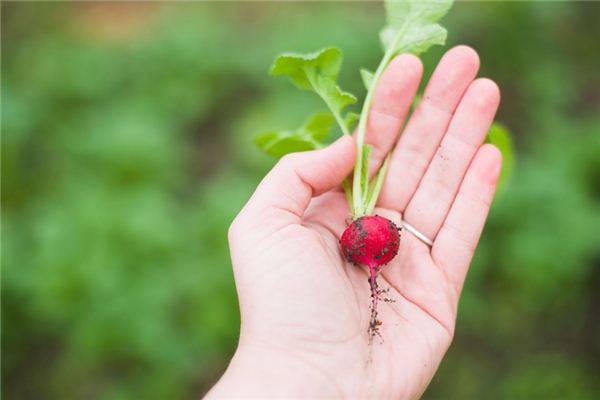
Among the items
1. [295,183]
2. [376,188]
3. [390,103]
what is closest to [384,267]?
[376,188]

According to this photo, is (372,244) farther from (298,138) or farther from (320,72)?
(320,72)

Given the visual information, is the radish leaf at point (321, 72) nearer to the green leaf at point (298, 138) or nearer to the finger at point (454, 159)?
the green leaf at point (298, 138)

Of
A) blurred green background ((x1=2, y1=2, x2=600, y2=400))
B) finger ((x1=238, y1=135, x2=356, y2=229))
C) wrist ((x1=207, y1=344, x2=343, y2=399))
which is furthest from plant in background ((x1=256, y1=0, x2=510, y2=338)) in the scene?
blurred green background ((x1=2, y1=2, x2=600, y2=400))

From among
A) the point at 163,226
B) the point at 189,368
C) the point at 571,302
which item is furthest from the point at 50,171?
the point at 571,302

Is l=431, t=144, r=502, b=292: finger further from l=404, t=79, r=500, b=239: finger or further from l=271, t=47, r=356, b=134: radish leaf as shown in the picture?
l=271, t=47, r=356, b=134: radish leaf

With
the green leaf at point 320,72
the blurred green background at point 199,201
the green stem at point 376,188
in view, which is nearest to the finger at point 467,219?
the green stem at point 376,188

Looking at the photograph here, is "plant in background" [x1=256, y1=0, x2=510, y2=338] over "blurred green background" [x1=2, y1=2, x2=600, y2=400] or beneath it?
over
